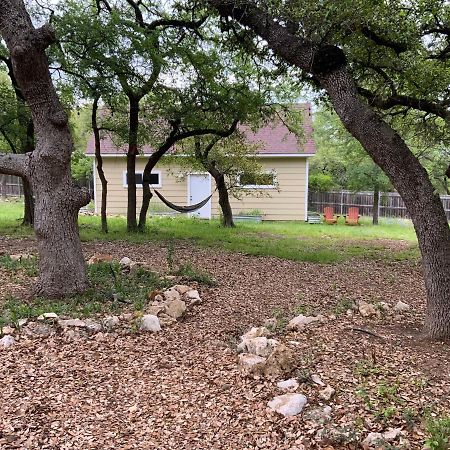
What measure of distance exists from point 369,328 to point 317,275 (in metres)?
2.53

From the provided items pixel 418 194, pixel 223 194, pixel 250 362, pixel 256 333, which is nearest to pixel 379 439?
pixel 250 362

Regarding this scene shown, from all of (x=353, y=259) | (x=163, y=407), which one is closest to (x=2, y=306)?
(x=163, y=407)

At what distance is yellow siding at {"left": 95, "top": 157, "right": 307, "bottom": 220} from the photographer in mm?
15820

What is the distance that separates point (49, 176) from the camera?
4.44m

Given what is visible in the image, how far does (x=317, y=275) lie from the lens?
21.0ft

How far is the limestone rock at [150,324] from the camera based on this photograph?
389cm

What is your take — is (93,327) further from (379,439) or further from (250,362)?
(379,439)

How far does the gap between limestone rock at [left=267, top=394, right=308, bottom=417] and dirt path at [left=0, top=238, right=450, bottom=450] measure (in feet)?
0.14

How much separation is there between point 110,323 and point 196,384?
125 cm

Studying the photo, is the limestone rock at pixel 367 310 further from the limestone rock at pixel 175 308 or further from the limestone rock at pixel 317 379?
the limestone rock at pixel 175 308

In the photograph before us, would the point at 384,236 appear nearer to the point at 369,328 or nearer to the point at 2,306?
the point at 369,328

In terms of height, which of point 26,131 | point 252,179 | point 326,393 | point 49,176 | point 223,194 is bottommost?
point 326,393

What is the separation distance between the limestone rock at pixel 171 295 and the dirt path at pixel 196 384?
0.82 ft

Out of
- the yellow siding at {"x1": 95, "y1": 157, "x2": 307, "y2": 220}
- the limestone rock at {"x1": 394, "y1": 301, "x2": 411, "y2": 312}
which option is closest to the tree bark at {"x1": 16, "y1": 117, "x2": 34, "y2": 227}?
the yellow siding at {"x1": 95, "y1": 157, "x2": 307, "y2": 220}
